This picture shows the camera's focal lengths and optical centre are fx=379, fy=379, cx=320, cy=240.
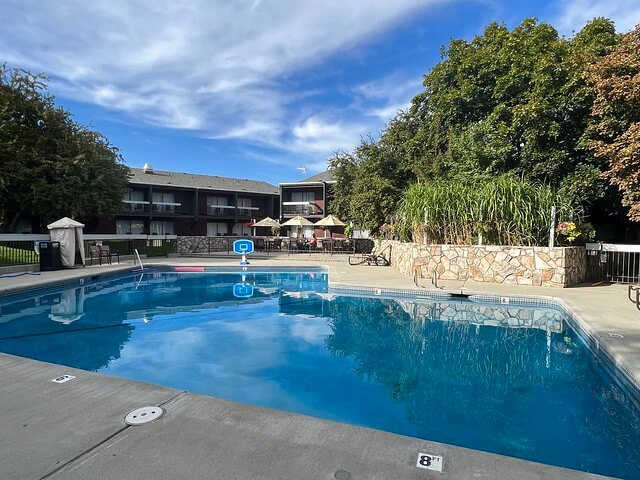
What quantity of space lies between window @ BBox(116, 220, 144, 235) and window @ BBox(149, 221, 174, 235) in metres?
0.81

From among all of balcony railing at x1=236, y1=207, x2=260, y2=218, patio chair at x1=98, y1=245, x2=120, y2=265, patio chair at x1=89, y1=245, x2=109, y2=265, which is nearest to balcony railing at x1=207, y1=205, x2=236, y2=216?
balcony railing at x1=236, y1=207, x2=260, y2=218

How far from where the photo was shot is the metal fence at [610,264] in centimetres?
1118

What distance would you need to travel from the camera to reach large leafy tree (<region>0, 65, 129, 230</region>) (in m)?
15.9

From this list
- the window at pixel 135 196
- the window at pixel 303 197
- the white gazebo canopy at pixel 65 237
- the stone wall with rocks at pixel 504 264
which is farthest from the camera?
the window at pixel 303 197

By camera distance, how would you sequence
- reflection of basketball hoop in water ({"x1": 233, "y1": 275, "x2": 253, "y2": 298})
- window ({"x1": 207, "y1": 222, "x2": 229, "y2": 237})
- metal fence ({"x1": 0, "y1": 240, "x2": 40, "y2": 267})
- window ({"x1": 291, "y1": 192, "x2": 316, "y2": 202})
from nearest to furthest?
1. reflection of basketball hoop in water ({"x1": 233, "y1": 275, "x2": 253, "y2": 298})
2. metal fence ({"x1": 0, "y1": 240, "x2": 40, "y2": 267})
3. window ({"x1": 207, "y1": 222, "x2": 229, "y2": 237})
4. window ({"x1": 291, "y1": 192, "x2": 316, "y2": 202})

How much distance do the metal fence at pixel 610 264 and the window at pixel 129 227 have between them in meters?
29.2

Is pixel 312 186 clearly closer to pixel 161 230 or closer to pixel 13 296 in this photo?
pixel 161 230

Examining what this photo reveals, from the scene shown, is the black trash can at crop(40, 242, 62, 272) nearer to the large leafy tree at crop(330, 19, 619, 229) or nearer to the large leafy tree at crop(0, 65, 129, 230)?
the large leafy tree at crop(0, 65, 129, 230)

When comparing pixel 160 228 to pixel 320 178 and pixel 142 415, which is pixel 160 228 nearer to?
pixel 320 178

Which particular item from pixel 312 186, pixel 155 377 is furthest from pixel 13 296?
pixel 312 186

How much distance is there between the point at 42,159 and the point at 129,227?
552 inches

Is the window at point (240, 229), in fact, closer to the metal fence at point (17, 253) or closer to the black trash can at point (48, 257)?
the metal fence at point (17, 253)

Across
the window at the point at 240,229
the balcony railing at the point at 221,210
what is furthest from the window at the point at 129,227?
the window at the point at 240,229

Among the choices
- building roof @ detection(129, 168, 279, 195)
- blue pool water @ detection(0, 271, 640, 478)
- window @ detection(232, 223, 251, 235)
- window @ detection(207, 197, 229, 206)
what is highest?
building roof @ detection(129, 168, 279, 195)
